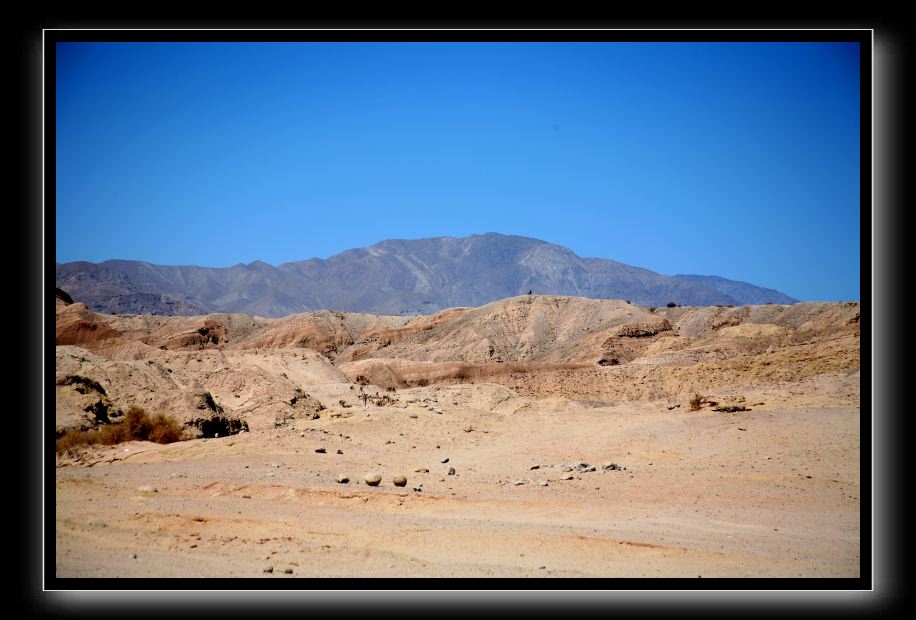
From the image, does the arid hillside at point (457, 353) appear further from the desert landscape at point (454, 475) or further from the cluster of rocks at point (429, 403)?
the cluster of rocks at point (429, 403)

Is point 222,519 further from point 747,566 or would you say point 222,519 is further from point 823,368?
point 823,368

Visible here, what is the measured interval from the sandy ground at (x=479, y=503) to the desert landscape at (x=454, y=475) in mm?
43

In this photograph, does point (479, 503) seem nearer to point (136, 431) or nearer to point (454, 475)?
point (454, 475)

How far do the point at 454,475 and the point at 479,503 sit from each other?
247 cm

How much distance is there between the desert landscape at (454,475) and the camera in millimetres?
8492

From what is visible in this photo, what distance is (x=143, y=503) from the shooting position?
1033 centimetres

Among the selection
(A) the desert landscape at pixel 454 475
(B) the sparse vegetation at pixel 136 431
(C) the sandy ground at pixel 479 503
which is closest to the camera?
(C) the sandy ground at pixel 479 503

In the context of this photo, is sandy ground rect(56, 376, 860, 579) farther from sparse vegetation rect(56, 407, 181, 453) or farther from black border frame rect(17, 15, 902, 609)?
black border frame rect(17, 15, 902, 609)
